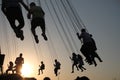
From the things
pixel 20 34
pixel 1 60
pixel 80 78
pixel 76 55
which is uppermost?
pixel 76 55

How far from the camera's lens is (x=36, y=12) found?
1767 centimetres

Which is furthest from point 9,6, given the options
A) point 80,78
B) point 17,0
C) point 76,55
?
point 76,55

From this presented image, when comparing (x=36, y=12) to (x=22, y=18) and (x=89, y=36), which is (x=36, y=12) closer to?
(x=22, y=18)

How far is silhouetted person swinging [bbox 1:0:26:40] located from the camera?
15.2 meters

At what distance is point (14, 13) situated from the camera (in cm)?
1531

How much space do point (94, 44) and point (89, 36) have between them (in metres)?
0.80

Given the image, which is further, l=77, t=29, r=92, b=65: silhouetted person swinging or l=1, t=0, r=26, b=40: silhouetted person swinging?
l=77, t=29, r=92, b=65: silhouetted person swinging

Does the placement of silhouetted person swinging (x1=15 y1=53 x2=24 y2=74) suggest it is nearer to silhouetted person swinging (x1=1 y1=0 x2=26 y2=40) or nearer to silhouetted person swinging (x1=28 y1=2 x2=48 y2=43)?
silhouetted person swinging (x1=28 y1=2 x2=48 y2=43)

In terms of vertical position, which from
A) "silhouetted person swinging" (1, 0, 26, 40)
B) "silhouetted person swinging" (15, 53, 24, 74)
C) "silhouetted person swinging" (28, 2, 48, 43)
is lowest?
"silhouetted person swinging" (1, 0, 26, 40)

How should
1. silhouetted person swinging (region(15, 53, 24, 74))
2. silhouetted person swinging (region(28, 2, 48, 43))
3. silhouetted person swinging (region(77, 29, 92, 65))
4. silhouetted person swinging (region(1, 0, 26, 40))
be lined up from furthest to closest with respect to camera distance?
silhouetted person swinging (region(15, 53, 24, 74))
silhouetted person swinging (region(77, 29, 92, 65))
silhouetted person swinging (region(28, 2, 48, 43))
silhouetted person swinging (region(1, 0, 26, 40))

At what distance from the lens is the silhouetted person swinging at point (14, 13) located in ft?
50.0

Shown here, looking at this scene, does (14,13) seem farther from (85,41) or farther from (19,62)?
(19,62)

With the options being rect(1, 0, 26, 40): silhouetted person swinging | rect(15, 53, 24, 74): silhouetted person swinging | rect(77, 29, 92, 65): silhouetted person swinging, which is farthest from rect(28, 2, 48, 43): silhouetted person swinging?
rect(15, 53, 24, 74): silhouetted person swinging

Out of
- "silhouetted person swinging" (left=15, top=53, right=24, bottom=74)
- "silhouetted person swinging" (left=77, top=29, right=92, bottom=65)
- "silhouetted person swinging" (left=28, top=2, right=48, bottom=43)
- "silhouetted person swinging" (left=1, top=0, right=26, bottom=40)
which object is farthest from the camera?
"silhouetted person swinging" (left=15, top=53, right=24, bottom=74)
